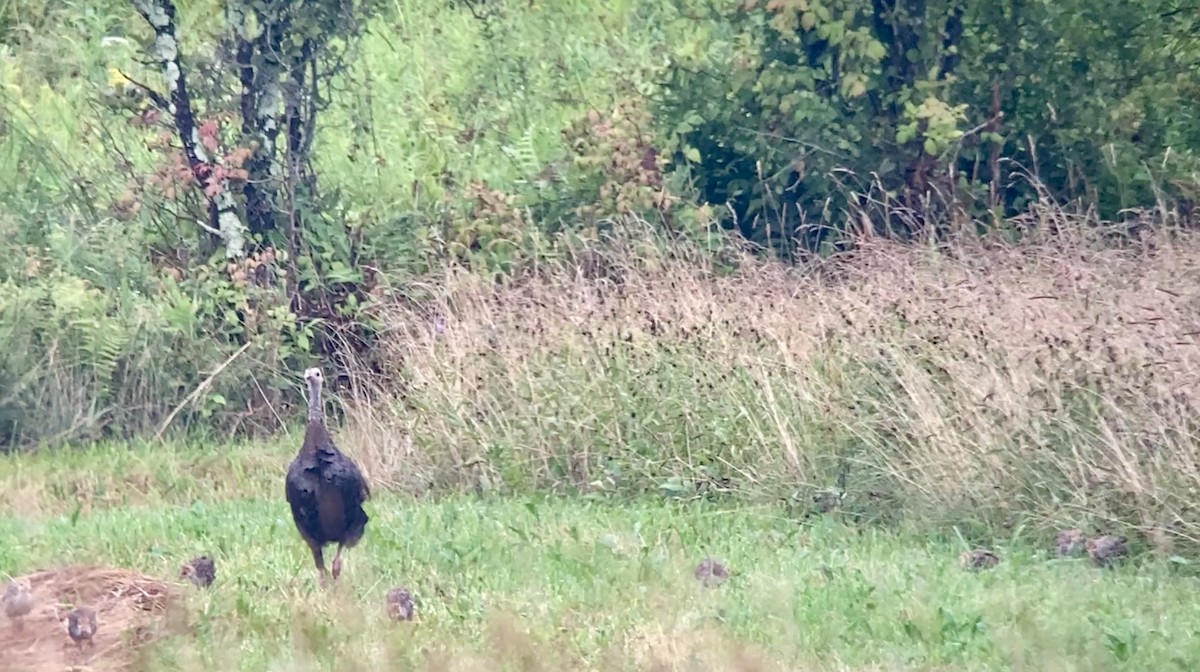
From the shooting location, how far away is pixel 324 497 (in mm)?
7926

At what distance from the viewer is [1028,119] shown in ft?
49.6

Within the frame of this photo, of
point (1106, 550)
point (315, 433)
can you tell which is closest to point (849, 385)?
point (1106, 550)

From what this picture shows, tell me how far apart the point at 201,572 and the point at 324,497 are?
0.65m

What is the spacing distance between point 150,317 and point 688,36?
6.83m

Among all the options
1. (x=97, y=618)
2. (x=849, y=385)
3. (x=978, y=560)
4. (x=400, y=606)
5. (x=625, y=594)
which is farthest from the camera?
(x=849, y=385)

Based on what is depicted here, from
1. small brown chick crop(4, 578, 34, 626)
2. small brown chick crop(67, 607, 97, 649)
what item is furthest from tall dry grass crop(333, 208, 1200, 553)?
small brown chick crop(67, 607, 97, 649)

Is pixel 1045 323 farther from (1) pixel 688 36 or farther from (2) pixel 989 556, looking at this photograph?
(1) pixel 688 36

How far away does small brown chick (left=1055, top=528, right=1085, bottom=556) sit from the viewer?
8570 millimetres

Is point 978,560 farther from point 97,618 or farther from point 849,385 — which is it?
point 97,618

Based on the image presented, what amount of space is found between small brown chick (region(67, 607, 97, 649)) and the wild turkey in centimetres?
128

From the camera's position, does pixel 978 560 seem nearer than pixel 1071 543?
Yes

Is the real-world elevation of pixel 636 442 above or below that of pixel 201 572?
below

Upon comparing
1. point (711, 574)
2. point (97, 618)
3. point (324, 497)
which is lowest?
point (711, 574)

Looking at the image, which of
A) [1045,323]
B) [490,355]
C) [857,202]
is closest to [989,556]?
[1045,323]
